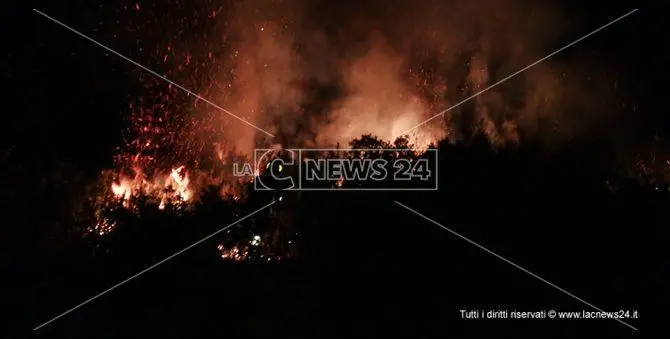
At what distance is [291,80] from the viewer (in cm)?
656

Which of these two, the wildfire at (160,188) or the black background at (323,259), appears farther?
the wildfire at (160,188)

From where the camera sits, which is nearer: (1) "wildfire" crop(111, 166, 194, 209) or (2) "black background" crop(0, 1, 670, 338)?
(2) "black background" crop(0, 1, 670, 338)

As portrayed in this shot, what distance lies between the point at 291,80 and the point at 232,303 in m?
3.52

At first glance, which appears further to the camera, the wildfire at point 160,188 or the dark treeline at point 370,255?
the wildfire at point 160,188

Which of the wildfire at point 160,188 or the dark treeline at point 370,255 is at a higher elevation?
the wildfire at point 160,188

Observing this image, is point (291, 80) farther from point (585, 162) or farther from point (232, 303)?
point (585, 162)

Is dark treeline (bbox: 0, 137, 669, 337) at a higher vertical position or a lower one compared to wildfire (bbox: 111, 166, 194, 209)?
lower

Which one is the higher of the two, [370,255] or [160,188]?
[160,188]

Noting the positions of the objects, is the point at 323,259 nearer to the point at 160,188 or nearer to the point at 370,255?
the point at 370,255

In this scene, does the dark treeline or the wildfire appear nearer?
the dark treeline

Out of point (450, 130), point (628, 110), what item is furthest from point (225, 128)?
point (628, 110)

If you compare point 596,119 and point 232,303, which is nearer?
point 232,303

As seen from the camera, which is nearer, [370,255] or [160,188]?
[370,255]

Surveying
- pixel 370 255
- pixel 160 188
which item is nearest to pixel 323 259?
pixel 370 255
